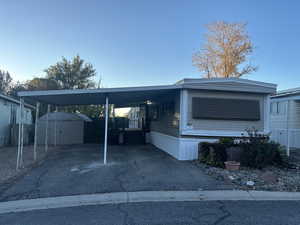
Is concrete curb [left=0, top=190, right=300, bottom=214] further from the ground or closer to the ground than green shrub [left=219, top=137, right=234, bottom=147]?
closer to the ground

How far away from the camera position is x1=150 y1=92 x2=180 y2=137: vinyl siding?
9398 millimetres

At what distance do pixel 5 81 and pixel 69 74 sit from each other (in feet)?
49.3

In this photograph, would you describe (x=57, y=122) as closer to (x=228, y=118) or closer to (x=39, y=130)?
(x=39, y=130)

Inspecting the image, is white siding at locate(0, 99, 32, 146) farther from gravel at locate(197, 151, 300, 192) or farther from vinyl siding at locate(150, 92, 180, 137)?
gravel at locate(197, 151, 300, 192)

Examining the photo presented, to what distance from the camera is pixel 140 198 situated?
476 centimetres

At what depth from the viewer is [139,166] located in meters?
7.77

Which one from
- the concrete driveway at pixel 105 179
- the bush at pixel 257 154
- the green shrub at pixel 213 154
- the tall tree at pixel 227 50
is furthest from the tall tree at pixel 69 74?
the bush at pixel 257 154

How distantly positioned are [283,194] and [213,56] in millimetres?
21622

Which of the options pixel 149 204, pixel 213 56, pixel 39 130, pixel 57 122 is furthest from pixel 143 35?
pixel 149 204

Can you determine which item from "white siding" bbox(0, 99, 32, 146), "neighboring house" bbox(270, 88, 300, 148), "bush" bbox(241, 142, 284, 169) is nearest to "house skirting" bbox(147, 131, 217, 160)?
"bush" bbox(241, 142, 284, 169)

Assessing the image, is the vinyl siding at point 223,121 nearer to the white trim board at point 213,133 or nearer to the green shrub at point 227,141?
the white trim board at point 213,133

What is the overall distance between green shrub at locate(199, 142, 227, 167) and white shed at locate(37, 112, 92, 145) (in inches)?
372

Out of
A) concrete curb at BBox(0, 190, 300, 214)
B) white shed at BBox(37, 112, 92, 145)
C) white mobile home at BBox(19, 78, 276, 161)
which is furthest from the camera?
white shed at BBox(37, 112, 92, 145)

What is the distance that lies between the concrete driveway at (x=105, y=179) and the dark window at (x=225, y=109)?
207cm
